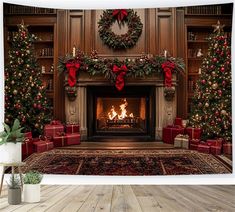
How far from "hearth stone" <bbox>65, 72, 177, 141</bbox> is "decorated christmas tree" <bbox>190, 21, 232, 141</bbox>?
0.39 metres

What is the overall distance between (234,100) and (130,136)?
155cm

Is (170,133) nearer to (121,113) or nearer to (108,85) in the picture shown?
(121,113)

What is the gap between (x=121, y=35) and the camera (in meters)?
5.53

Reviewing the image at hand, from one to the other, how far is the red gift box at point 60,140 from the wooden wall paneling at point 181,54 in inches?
64.2

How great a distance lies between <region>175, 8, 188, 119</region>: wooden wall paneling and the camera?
200 inches

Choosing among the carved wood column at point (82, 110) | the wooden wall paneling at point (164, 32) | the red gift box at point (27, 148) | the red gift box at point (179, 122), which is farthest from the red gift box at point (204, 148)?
the red gift box at point (27, 148)

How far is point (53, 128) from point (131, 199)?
1766 millimetres

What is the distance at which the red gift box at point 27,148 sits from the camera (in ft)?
14.0

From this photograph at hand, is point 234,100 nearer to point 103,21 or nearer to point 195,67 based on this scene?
point 195,67

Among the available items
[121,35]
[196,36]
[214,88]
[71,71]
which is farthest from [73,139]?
[196,36]

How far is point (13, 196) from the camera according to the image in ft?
9.61

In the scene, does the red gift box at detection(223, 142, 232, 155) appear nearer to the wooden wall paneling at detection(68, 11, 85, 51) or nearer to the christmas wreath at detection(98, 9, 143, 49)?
the christmas wreath at detection(98, 9, 143, 49)

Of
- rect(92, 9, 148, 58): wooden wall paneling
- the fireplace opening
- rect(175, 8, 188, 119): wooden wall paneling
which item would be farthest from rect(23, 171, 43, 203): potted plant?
rect(92, 9, 148, 58): wooden wall paneling

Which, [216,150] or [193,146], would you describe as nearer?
[216,150]
